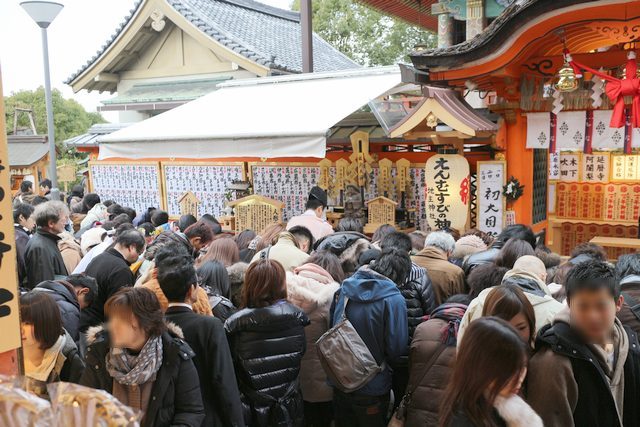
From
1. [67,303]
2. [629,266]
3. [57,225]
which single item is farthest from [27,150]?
[629,266]

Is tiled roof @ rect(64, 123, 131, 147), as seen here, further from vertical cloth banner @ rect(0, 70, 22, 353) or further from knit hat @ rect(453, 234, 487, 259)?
vertical cloth banner @ rect(0, 70, 22, 353)

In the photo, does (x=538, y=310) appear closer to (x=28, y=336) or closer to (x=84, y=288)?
(x=28, y=336)

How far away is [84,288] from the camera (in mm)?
4508

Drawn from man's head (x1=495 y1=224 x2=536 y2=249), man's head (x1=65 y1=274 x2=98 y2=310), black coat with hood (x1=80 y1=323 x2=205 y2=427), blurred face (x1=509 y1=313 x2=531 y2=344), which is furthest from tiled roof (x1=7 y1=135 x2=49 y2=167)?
blurred face (x1=509 y1=313 x2=531 y2=344)

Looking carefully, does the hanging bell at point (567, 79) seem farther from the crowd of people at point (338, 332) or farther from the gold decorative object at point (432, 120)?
the crowd of people at point (338, 332)

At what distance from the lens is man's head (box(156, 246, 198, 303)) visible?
338 cm

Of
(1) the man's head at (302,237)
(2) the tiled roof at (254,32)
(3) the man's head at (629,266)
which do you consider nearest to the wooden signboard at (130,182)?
(2) the tiled roof at (254,32)

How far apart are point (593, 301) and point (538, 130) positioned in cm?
650

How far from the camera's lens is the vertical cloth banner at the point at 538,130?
8766mm

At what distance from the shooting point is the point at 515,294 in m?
3.10

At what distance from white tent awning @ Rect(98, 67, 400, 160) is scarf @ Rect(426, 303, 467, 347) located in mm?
4817

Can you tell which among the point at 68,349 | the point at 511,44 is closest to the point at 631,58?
the point at 511,44

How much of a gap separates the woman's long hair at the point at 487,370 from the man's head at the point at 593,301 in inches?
28.9

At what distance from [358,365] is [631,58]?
6175mm
